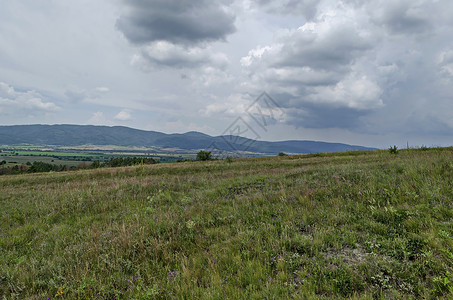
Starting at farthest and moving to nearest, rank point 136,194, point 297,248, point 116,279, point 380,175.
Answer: point 136,194
point 380,175
point 297,248
point 116,279

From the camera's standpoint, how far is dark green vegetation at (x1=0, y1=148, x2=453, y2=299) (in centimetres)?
331

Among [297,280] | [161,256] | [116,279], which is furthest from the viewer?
[161,256]

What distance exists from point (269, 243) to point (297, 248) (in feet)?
1.95

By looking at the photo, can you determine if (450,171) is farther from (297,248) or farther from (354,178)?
(297,248)

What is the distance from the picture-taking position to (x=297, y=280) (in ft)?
11.4

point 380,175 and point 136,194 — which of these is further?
point 136,194

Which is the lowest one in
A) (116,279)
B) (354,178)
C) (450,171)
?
(116,279)

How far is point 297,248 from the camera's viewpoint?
4.34 meters

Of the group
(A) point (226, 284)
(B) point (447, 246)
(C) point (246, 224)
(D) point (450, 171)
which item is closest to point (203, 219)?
(C) point (246, 224)

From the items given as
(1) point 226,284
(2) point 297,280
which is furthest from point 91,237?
(2) point 297,280

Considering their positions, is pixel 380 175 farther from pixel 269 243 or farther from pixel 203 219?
pixel 203 219

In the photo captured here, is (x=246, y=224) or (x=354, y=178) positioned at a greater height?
(x=354, y=178)

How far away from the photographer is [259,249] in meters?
4.33

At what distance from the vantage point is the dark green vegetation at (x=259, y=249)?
3309 mm
